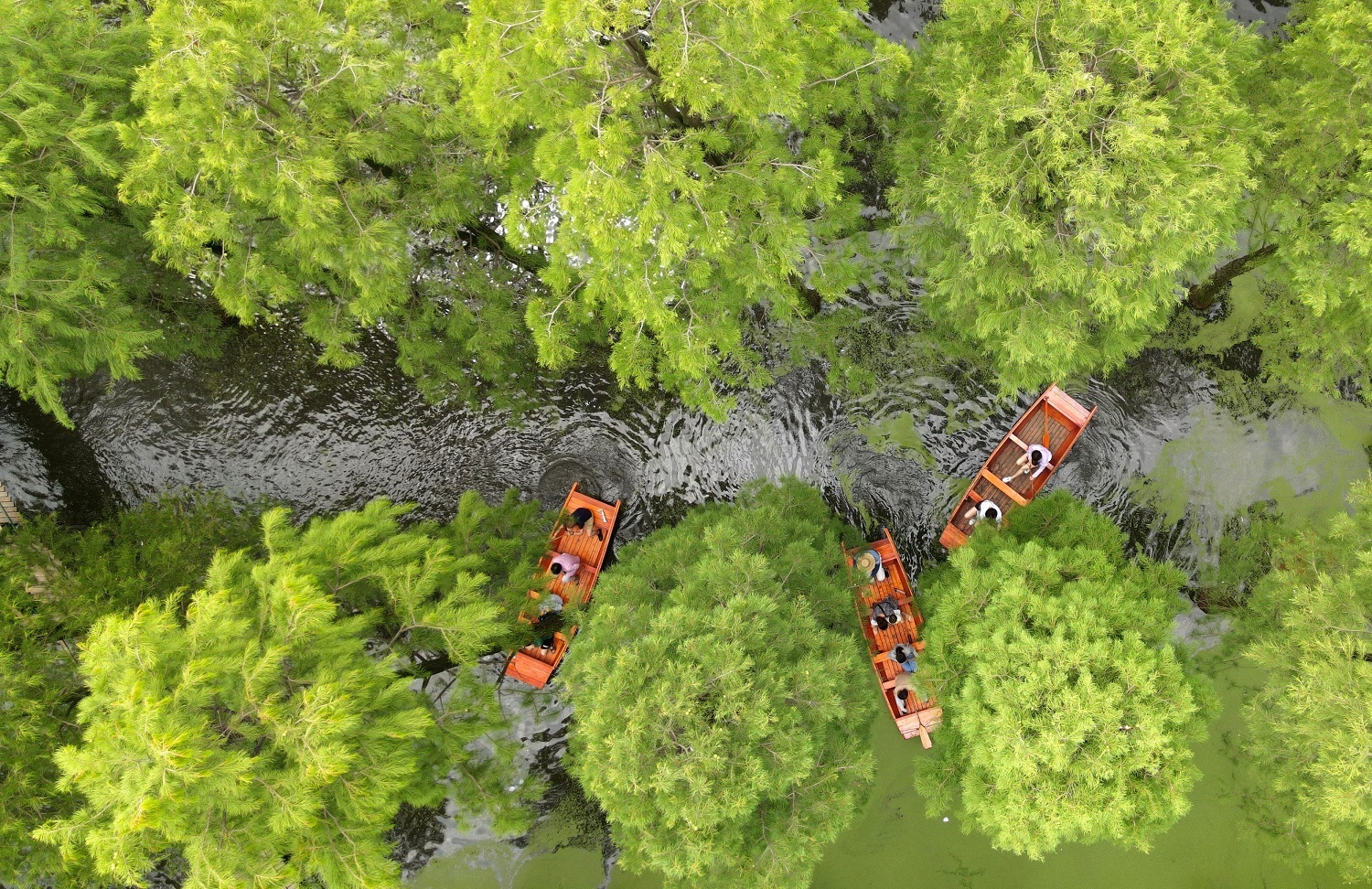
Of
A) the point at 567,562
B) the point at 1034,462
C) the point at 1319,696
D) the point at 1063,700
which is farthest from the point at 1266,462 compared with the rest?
the point at 567,562

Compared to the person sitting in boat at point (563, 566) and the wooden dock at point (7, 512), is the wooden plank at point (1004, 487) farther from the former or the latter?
the wooden dock at point (7, 512)

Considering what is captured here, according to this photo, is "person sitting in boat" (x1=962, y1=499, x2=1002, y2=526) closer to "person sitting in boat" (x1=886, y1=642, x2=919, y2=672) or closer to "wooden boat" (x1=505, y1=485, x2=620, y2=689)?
"person sitting in boat" (x1=886, y1=642, x2=919, y2=672)

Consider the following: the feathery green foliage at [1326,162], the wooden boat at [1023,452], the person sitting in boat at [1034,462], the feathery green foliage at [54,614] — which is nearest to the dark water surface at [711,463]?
the wooden boat at [1023,452]

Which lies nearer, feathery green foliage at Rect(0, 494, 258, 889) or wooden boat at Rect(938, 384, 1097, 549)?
feathery green foliage at Rect(0, 494, 258, 889)

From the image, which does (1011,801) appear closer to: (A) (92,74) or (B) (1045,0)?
(B) (1045,0)

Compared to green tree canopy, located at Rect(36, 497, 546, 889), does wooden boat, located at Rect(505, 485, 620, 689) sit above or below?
above

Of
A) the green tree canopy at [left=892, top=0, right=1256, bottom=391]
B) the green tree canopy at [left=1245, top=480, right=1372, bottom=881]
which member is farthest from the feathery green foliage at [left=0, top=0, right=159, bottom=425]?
the green tree canopy at [left=1245, top=480, right=1372, bottom=881]

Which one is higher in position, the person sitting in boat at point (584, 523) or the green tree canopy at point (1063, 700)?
the person sitting in boat at point (584, 523)

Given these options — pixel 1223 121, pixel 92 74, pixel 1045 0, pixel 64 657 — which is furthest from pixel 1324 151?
pixel 64 657
